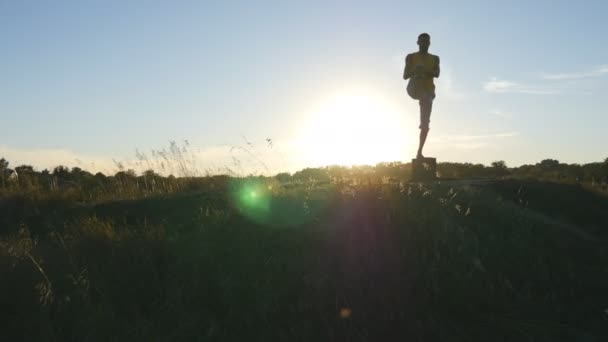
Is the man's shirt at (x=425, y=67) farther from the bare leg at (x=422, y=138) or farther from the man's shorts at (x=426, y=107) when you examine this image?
the bare leg at (x=422, y=138)

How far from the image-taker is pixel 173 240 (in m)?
4.98

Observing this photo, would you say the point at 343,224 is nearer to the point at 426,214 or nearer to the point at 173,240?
the point at 426,214

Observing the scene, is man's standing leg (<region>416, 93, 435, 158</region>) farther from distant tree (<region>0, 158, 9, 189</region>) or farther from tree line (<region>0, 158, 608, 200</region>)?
distant tree (<region>0, 158, 9, 189</region>)

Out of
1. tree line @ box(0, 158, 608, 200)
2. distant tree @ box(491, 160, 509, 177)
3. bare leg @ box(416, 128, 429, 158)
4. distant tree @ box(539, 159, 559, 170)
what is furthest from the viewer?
distant tree @ box(539, 159, 559, 170)

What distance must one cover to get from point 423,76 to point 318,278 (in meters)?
7.01

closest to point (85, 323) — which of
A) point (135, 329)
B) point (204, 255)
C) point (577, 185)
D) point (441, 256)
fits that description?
point (135, 329)

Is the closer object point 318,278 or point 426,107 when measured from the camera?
point 318,278

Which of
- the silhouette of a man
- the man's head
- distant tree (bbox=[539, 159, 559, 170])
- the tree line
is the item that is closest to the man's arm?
the silhouette of a man

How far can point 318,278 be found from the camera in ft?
14.0

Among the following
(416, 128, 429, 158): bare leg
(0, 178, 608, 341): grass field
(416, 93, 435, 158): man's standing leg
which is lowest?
(0, 178, 608, 341): grass field

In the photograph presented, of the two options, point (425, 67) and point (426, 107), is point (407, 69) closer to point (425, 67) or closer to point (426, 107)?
point (425, 67)

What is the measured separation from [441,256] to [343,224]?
99cm

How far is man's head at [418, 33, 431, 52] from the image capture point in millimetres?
10125

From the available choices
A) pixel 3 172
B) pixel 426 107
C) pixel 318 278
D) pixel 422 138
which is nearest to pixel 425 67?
pixel 426 107
